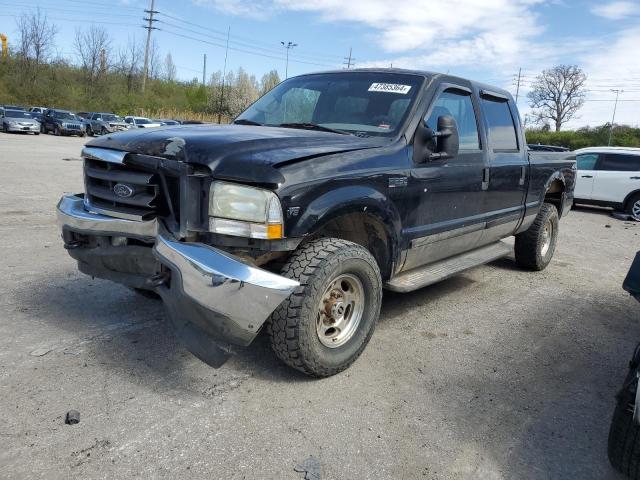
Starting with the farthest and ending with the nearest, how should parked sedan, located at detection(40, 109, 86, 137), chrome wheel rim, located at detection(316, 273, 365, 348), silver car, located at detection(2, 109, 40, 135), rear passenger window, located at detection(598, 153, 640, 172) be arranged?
parked sedan, located at detection(40, 109, 86, 137) → silver car, located at detection(2, 109, 40, 135) → rear passenger window, located at detection(598, 153, 640, 172) → chrome wheel rim, located at detection(316, 273, 365, 348)

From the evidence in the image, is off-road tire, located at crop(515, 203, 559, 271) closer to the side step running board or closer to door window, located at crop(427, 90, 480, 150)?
the side step running board

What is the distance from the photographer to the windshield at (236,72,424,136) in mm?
3852

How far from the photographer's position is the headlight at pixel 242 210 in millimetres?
2732

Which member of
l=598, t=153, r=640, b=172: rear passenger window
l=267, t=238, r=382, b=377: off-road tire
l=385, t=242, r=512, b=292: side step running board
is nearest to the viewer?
l=267, t=238, r=382, b=377: off-road tire

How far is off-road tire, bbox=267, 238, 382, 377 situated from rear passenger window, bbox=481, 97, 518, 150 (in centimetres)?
237

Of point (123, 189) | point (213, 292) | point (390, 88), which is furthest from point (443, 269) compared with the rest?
point (123, 189)

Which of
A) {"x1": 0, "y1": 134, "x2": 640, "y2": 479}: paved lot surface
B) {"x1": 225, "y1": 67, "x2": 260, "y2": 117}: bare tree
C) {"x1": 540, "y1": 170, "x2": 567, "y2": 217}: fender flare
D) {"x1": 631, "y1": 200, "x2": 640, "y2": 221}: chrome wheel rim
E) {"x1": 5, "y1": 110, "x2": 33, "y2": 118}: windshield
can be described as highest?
{"x1": 225, "y1": 67, "x2": 260, "y2": 117}: bare tree

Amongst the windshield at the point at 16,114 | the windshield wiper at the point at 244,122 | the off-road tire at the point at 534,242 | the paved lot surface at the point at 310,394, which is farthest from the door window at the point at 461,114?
the windshield at the point at 16,114

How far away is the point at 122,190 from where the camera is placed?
305 centimetres

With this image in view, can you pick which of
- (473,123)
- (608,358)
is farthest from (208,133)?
(608,358)

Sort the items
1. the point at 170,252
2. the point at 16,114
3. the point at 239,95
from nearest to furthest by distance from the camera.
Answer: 1. the point at 170,252
2. the point at 16,114
3. the point at 239,95

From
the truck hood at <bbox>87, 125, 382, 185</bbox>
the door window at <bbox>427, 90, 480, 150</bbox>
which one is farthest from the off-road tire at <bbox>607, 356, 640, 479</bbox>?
the door window at <bbox>427, 90, 480, 150</bbox>

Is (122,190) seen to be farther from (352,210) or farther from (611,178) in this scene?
(611,178)

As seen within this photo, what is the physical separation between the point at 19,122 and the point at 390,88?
1258 inches
